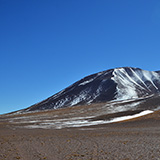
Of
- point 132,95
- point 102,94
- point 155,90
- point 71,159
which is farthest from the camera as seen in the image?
point 155,90

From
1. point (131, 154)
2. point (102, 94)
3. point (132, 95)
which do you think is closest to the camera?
point (131, 154)

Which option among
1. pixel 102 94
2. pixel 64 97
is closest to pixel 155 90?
pixel 102 94

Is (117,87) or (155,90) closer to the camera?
(117,87)

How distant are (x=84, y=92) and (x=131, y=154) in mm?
172911

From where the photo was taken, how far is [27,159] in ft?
48.2

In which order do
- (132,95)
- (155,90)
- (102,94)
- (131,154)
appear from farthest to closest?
(155,90), (102,94), (132,95), (131,154)

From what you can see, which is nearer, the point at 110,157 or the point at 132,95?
the point at 110,157

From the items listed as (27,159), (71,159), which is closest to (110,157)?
(71,159)

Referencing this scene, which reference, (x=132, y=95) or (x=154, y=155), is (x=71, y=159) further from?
(x=132, y=95)

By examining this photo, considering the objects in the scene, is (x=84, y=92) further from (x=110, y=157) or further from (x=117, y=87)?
(x=110, y=157)

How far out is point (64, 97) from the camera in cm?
18200

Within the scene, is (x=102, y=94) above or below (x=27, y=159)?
above

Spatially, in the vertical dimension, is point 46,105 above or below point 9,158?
above

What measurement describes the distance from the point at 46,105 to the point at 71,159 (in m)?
159
